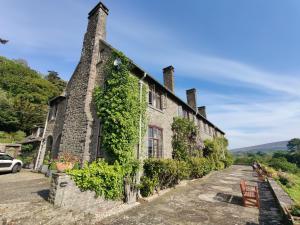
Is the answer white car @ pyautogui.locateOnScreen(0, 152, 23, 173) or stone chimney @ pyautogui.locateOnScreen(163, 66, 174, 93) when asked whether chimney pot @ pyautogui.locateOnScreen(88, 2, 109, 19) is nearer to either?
stone chimney @ pyautogui.locateOnScreen(163, 66, 174, 93)

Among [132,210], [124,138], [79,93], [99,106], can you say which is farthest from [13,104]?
[132,210]

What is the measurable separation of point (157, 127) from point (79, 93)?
5.84m

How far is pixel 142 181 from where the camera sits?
970cm

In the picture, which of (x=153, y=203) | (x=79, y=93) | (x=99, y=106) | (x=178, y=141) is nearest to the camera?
(x=153, y=203)

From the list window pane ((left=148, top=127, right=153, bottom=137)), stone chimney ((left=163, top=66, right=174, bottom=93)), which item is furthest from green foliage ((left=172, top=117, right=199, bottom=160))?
stone chimney ((left=163, top=66, right=174, bottom=93))

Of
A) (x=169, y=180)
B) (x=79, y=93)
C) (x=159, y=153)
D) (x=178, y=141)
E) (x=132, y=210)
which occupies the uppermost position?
(x=79, y=93)

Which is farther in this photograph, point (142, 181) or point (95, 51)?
point (95, 51)

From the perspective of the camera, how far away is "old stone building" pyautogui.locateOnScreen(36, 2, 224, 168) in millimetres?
10531

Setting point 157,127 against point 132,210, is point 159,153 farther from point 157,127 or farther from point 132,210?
point 132,210

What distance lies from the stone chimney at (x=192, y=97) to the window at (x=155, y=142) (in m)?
11.3

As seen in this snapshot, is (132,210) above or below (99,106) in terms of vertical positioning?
below

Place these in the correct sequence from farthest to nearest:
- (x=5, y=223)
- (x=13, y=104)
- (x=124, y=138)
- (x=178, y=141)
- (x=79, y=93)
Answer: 1. (x=13, y=104)
2. (x=178, y=141)
3. (x=79, y=93)
4. (x=124, y=138)
5. (x=5, y=223)

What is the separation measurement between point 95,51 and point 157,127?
6805mm

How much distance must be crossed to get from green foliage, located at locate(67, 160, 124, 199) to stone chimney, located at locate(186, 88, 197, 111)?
1647 centimetres
